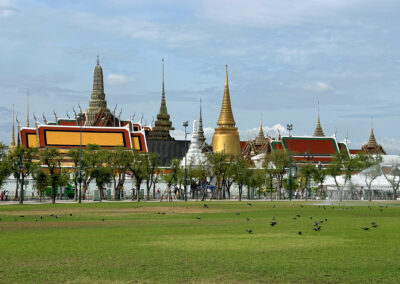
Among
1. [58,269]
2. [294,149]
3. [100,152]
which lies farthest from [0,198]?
[58,269]

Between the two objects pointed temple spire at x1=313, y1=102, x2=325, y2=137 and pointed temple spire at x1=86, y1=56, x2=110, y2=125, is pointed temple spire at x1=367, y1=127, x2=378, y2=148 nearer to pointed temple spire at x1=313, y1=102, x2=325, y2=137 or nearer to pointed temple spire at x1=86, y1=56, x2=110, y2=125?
pointed temple spire at x1=313, y1=102, x2=325, y2=137

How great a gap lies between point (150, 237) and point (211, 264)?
8.00 m

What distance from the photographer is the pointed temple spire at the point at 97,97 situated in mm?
151750

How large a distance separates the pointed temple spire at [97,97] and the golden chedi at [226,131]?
83.7 feet

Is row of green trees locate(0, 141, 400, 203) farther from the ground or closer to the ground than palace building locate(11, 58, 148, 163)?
closer to the ground

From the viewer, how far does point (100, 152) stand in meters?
84.1

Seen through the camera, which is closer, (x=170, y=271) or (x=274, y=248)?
(x=170, y=271)

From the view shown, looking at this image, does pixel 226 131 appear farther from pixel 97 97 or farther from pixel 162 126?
pixel 97 97

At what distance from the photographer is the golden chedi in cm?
13738

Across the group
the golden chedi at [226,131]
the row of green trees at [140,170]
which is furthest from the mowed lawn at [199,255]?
the golden chedi at [226,131]

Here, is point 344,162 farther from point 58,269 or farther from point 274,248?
point 58,269

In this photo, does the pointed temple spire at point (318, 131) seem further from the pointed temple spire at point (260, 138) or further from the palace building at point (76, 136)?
the palace building at point (76, 136)

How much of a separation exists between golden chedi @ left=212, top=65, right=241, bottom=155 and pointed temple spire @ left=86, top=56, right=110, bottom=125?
2550cm

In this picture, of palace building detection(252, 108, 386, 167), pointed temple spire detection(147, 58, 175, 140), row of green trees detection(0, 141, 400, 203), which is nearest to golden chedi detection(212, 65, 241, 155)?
palace building detection(252, 108, 386, 167)
